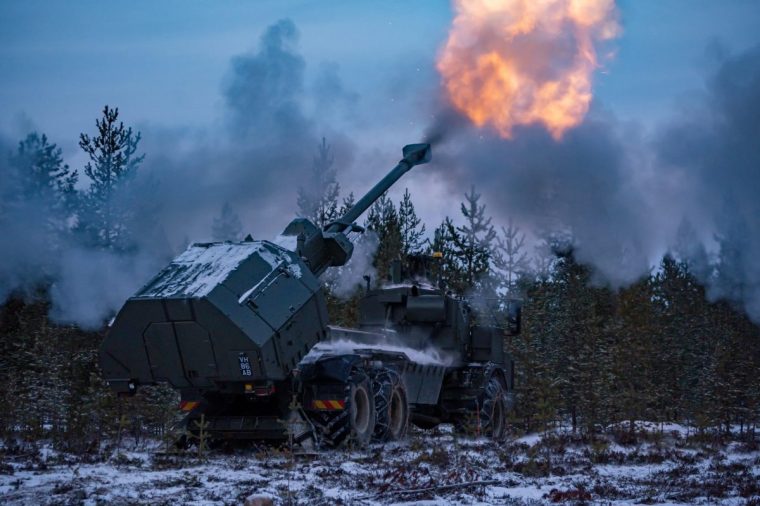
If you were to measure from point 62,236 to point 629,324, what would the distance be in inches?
1238

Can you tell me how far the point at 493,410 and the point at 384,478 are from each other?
11.3 m

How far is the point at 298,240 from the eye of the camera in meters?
17.8

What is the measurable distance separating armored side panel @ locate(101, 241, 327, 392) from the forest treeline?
1.64 m

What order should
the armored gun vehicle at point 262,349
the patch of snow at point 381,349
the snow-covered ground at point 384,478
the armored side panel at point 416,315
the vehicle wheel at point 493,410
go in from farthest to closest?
the vehicle wheel at point 493,410 → the armored side panel at point 416,315 → the patch of snow at point 381,349 → the armored gun vehicle at point 262,349 → the snow-covered ground at point 384,478

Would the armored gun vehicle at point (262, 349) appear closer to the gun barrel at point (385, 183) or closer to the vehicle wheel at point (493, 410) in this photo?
the gun barrel at point (385, 183)

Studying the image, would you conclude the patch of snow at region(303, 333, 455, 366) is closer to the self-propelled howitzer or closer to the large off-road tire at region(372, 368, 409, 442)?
the self-propelled howitzer

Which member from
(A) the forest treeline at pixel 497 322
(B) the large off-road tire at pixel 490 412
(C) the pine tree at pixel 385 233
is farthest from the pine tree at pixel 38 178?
(C) the pine tree at pixel 385 233

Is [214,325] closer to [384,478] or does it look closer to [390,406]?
[384,478]

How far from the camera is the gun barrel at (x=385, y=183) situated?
64.2ft

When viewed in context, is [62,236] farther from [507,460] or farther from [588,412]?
[588,412]

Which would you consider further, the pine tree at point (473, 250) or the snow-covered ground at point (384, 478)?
the pine tree at point (473, 250)

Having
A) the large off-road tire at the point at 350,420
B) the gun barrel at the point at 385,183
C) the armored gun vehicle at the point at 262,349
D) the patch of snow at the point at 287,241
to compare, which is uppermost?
the gun barrel at the point at 385,183

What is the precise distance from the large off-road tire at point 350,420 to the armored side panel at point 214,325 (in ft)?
3.91

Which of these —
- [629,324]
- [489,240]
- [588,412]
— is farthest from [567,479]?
[629,324]
